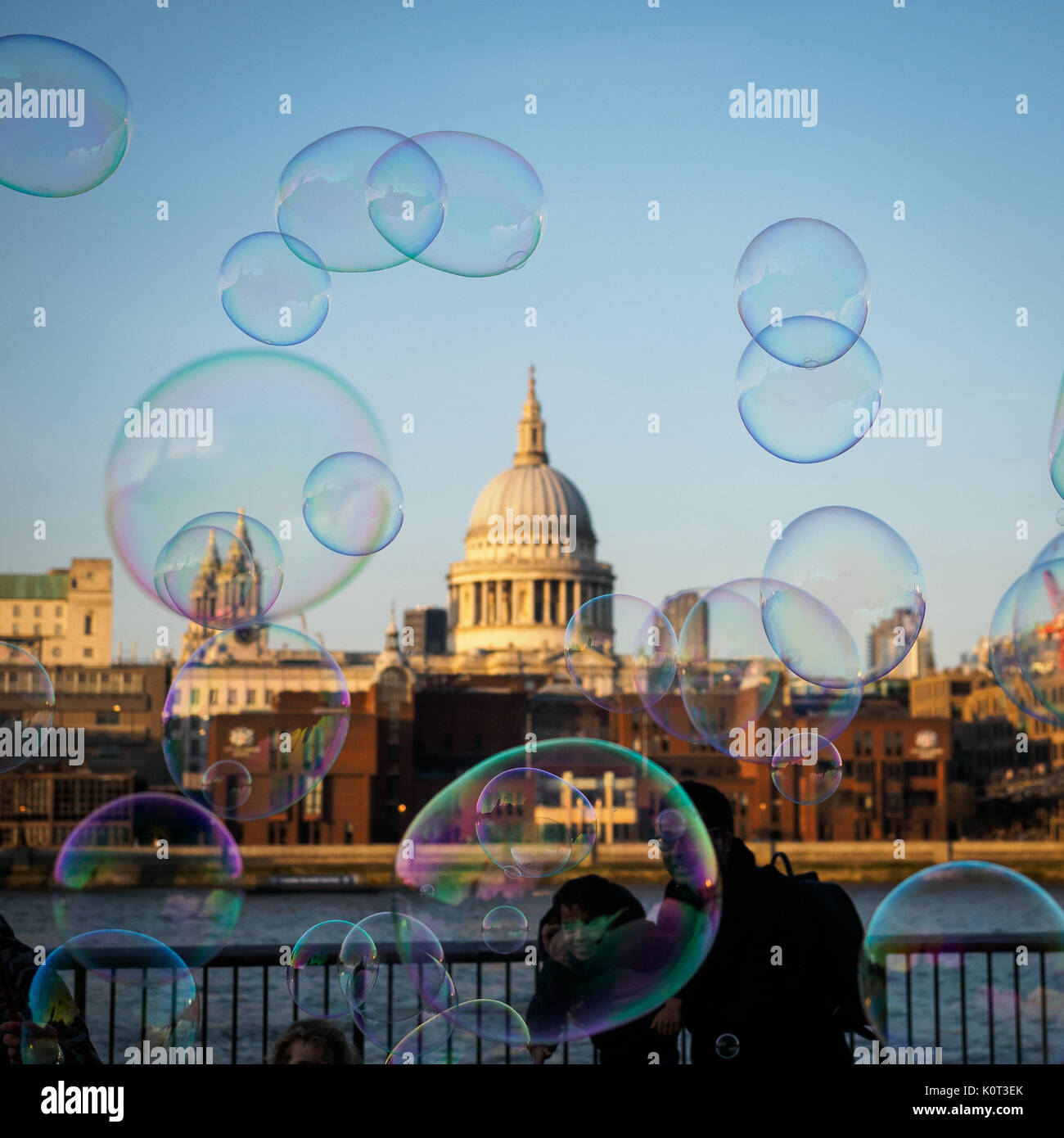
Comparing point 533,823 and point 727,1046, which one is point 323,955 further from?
point 727,1046

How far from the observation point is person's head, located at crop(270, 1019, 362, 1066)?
264 cm

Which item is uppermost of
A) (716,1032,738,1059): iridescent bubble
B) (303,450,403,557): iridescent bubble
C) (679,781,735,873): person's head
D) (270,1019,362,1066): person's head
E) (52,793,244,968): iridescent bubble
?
(303,450,403,557): iridescent bubble

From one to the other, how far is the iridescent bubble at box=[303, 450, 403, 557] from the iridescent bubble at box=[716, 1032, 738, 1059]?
3240 millimetres

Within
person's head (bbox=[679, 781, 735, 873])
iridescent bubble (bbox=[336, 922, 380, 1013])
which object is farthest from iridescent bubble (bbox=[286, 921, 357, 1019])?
person's head (bbox=[679, 781, 735, 873])

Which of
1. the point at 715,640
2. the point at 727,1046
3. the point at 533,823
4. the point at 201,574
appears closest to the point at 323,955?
the point at 533,823

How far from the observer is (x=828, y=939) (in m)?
2.81

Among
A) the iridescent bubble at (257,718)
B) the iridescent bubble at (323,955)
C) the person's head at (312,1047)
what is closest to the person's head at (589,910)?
the person's head at (312,1047)

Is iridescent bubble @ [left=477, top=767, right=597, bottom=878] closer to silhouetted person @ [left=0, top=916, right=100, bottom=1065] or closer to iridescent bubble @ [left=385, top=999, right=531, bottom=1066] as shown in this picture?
iridescent bubble @ [left=385, top=999, right=531, bottom=1066]

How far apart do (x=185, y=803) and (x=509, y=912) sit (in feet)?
8.96

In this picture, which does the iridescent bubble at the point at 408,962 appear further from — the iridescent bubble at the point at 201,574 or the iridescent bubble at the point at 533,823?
the iridescent bubble at the point at 201,574

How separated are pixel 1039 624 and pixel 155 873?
827 inches

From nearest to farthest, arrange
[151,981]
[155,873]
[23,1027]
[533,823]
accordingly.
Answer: [23,1027] → [151,981] → [533,823] → [155,873]

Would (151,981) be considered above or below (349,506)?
below

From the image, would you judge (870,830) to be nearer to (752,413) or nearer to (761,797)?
(761,797)
